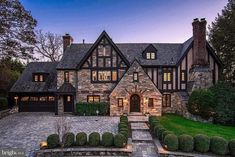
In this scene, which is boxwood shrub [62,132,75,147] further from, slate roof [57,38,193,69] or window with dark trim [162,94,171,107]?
window with dark trim [162,94,171,107]

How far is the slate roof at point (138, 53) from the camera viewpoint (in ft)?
84.8

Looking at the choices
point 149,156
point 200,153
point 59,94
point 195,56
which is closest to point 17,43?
point 59,94

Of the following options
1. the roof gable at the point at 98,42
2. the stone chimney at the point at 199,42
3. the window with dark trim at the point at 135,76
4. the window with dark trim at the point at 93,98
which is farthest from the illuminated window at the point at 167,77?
the window with dark trim at the point at 93,98

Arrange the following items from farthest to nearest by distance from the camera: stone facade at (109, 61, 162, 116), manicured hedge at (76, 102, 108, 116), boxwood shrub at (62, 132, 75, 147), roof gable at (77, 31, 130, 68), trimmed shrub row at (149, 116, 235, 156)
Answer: roof gable at (77, 31, 130, 68) < manicured hedge at (76, 102, 108, 116) < stone facade at (109, 61, 162, 116) < boxwood shrub at (62, 132, 75, 147) < trimmed shrub row at (149, 116, 235, 156)

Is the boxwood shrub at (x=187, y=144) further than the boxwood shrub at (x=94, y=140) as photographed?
Answer: No

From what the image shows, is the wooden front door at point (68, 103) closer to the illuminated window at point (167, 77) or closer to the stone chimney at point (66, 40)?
the stone chimney at point (66, 40)

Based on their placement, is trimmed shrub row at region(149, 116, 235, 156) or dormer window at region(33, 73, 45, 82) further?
dormer window at region(33, 73, 45, 82)

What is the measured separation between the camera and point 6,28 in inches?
701

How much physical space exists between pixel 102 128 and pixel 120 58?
33.1ft

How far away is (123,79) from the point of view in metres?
23.2

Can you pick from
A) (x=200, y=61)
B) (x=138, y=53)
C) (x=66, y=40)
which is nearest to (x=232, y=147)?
(x=200, y=61)

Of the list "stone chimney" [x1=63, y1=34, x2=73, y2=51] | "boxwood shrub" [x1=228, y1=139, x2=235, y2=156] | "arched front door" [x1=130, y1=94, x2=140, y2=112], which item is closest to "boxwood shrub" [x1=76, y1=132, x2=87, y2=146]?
"boxwood shrub" [x1=228, y1=139, x2=235, y2=156]

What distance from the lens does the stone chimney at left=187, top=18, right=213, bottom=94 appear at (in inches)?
942

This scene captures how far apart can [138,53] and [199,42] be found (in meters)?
7.43
